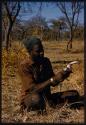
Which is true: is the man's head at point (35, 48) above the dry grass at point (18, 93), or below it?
above

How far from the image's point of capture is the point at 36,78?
15.4ft

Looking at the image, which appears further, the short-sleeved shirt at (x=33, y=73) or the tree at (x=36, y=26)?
the tree at (x=36, y=26)

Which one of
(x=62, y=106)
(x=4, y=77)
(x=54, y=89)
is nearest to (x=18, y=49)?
(x=4, y=77)

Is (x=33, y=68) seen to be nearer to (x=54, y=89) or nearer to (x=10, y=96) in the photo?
(x=10, y=96)

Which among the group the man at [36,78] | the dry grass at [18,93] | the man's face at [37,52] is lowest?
the dry grass at [18,93]

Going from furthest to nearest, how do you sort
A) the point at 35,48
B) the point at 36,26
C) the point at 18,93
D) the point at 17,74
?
the point at 36,26
the point at 17,74
the point at 18,93
the point at 35,48

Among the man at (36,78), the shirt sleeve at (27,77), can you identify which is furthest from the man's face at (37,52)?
the shirt sleeve at (27,77)

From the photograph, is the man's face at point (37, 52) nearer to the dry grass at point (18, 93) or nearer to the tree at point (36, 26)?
the dry grass at point (18, 93)

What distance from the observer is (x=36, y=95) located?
467cm

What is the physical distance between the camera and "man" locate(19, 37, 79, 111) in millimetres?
4633

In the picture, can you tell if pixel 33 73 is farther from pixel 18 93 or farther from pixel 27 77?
pixel 18 93

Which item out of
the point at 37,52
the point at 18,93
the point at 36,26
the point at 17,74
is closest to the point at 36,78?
the point at 37,52

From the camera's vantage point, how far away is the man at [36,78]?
4.63m

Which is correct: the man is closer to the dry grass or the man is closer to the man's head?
the man's head
